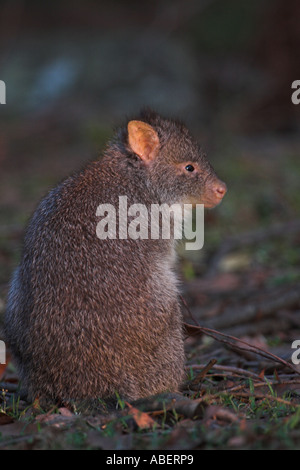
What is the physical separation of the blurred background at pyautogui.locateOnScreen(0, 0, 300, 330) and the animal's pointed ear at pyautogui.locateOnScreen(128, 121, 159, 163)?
247 cm

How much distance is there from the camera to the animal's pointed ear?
4.70 meters

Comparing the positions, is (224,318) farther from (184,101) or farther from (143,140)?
(184,101)

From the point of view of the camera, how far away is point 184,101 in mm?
16375

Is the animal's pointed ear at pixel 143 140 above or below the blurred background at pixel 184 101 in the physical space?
below

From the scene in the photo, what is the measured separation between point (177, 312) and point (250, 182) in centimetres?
719

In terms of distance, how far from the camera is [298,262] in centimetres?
805

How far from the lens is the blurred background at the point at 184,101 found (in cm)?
853

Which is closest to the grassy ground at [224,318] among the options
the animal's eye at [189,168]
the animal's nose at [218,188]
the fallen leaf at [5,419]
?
the fallen leaf at [5,419]

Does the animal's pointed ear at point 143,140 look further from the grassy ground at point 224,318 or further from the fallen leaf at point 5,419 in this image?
the fallen leaf at point 5,419

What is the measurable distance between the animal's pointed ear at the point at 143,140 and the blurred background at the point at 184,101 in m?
2.47

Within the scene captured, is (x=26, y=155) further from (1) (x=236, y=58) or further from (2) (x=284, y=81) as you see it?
(1) (x=236, y=58)

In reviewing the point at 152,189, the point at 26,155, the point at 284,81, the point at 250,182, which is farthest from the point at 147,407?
the point at 284,81

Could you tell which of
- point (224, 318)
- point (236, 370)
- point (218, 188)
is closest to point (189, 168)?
point (218, 188)
